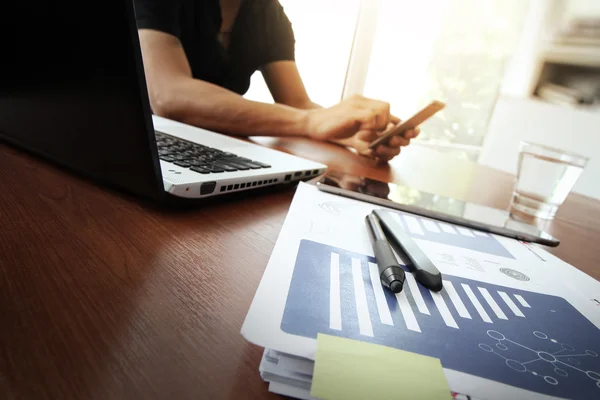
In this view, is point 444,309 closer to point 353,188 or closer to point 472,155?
point 353,188

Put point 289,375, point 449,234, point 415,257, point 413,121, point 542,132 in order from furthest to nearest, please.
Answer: point 542,132 < point 413,121 < point 449,234 < point 415,257 < point 289,375

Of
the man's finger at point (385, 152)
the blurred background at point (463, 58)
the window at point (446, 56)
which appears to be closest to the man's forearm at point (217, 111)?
the man's finger at point (385, 152)

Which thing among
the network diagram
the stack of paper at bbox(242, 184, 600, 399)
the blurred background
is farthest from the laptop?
the blurred background

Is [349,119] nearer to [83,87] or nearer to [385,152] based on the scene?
[385,152]

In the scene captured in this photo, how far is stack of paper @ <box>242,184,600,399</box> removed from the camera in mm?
174

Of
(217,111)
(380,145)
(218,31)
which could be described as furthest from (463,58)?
(217,111)

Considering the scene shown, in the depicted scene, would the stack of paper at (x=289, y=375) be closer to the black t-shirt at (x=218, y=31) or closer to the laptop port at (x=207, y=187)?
the laptop port at (x=207, y=187)

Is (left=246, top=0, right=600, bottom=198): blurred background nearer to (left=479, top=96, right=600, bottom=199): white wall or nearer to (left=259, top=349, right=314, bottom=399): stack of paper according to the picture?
(left=479, top=96, right=600, bottom=199): white wall

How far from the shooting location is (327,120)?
800 mm

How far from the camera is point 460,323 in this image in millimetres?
222

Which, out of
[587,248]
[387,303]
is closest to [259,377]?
[387,303]

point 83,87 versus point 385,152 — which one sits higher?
point 83,87

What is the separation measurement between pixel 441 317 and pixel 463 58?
215cm

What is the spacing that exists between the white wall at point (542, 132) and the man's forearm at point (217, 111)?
1472 millimetres
